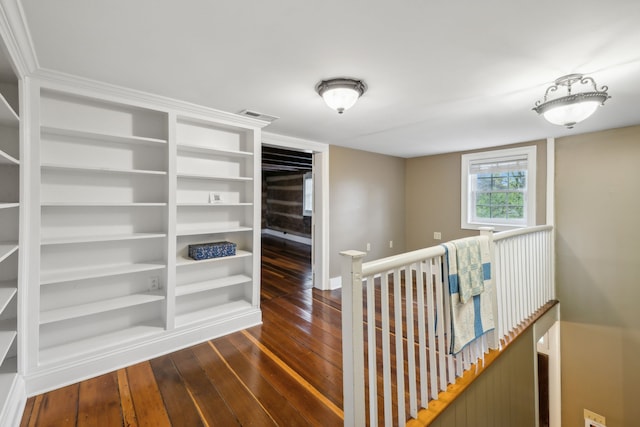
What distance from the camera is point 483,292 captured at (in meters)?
2.04

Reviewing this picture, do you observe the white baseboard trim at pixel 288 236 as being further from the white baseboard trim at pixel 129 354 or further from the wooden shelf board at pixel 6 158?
the wooden shelf board at pixel 6 158

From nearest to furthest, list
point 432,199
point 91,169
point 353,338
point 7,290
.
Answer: point 353,338 → point 7,290 → point 91,169 → point 432,199

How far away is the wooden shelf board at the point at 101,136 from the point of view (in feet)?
6.70

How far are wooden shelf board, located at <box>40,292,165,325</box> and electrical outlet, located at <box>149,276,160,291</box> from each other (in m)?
0.08

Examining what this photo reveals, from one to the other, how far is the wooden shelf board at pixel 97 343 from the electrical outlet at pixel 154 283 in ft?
1.07

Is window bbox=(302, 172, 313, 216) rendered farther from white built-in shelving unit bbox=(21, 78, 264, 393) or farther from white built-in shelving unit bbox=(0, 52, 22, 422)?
white built-in shelving unit bbox=(0, 52, 22, 422)

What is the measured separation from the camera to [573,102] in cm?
188

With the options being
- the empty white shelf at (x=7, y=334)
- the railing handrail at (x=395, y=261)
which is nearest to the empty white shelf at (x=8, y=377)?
the empty white shelf at (x=7, y=334)

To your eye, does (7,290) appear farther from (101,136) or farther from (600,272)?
(600,272)

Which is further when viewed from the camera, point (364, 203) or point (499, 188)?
point (364, 203)

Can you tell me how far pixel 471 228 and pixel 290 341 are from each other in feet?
11.2

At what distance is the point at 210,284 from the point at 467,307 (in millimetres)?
2306

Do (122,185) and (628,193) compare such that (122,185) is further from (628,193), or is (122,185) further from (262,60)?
(628,193)

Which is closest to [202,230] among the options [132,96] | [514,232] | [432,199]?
[132,96]
